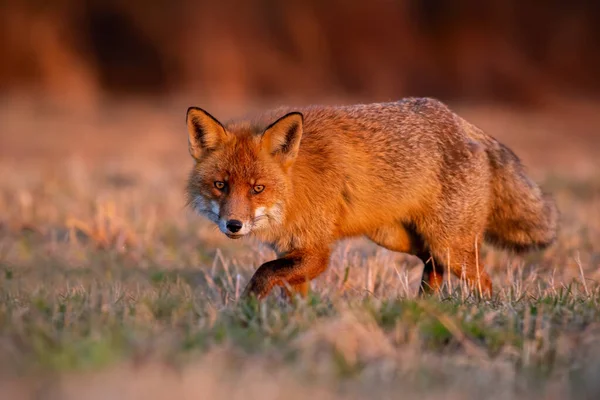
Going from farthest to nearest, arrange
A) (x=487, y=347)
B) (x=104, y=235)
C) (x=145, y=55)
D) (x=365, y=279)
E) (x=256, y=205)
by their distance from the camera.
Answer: (x=145, y=55) < (x=104, y=235) < (x=365, y=279) < (x=256, y=205) < (x=487, y=347)

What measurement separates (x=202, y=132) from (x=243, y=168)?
44 cm

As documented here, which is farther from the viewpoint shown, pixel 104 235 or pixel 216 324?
pixel 104 235

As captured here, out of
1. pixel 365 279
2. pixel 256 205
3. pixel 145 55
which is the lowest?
pixel 365 279

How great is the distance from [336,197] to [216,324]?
65.7 inches

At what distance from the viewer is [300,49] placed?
24.8m

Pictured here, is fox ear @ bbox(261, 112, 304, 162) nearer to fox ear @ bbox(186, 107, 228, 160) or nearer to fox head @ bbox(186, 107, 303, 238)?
fox head @ bbox(186, 107, 303, 238)

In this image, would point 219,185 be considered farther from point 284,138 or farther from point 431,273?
point 431,273

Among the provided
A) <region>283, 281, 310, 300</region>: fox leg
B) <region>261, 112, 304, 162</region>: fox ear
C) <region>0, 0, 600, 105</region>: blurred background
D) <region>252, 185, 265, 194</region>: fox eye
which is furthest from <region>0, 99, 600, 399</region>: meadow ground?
<region>0, 0, 600, 105</region>: blurred background

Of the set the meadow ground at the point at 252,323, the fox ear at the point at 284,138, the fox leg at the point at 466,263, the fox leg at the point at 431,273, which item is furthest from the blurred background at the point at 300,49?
the fox ear at the point at 284,138

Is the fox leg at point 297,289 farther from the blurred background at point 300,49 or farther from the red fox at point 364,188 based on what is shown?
the blurred background at point 300,49

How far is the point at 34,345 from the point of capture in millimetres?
3531

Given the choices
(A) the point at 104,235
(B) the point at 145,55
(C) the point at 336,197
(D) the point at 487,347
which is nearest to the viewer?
(D) the point at 487,347

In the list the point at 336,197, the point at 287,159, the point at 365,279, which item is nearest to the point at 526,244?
the point at 365,279

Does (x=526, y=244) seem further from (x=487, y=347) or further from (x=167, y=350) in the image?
(x=167, y=350)
